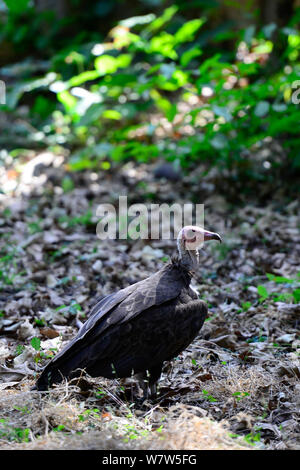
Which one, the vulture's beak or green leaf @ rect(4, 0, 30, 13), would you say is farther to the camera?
green leaf @ rect(4, 0, 30, 13)

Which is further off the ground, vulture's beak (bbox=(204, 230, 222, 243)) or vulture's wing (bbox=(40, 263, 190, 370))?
vulture's beak (bbox=(204, 230, 222, 243))

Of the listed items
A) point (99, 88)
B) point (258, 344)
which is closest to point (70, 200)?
point (99, 88)

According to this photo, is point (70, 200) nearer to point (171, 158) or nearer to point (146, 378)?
point (171, 158)

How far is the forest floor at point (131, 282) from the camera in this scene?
3.39 m

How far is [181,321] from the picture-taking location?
12.7ft

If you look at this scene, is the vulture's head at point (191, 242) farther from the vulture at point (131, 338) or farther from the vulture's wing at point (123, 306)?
the vulture at point (131, 338)

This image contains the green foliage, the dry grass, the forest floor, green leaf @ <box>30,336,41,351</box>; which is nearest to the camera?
the dry grass

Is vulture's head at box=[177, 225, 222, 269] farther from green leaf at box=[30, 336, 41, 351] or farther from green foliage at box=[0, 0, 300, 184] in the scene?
green foliage at box=[0, 0, 300, 184]

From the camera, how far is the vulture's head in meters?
4.34

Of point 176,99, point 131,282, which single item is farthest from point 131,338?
point 176,99

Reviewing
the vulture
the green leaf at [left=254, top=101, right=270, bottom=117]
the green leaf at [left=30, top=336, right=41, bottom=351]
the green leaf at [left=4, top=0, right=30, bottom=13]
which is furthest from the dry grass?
the green leaf at [left=4, top=0, right=30, bottom=13]

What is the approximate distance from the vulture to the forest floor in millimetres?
174

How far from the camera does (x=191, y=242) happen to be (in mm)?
4371
